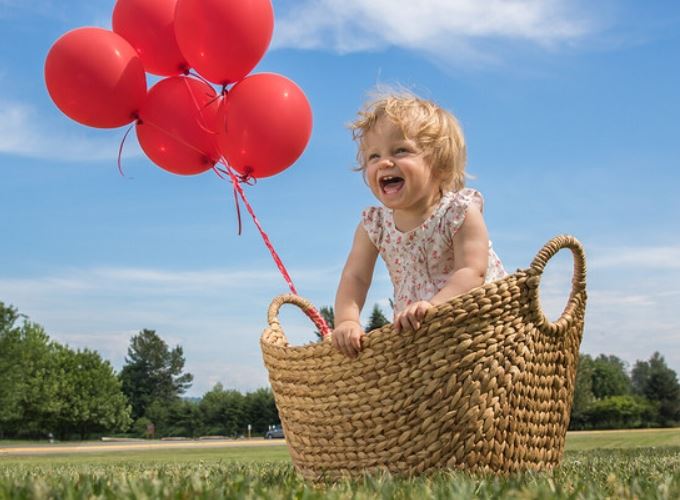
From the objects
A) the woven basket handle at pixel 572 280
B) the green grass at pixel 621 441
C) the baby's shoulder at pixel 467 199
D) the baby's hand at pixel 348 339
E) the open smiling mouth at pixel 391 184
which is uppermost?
the open smiling mouth at pixel 391 184

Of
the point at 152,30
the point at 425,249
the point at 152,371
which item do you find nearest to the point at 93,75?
the point at 152,30

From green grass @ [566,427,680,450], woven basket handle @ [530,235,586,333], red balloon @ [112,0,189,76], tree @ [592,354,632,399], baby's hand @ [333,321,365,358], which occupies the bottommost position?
green grass @ [566,427,680,450]

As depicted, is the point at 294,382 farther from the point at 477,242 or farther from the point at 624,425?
the point at 624,425

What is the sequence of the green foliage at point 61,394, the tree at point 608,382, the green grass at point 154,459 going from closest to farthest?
the green grass at point 154,459, the green foliage at point 61,394, the tree at point 608,382

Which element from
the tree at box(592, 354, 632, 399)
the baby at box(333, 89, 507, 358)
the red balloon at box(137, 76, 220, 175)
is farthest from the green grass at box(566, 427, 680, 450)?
the tree at box(592, 354, 632, 399)

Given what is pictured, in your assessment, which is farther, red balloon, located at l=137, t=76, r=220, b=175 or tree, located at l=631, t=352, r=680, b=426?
tree, located at l=631, t=352, r=680, b=426

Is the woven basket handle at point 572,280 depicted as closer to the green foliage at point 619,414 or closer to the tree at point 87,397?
the green foliage at point 619,414

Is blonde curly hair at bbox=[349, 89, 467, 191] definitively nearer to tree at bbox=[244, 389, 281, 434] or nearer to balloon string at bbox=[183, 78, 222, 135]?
balloon string at bbox=[183, 78, 222, 135]

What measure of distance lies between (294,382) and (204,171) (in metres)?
3.24

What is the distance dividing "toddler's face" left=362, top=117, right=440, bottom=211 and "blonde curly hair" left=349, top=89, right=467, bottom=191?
34 mm

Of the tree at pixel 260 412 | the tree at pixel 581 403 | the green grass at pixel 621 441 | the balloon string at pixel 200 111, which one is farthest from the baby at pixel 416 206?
the tree at pixel 260 412

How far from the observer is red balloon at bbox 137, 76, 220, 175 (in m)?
5.48

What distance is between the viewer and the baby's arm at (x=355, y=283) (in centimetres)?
293

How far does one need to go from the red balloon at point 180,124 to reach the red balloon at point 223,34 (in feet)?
1.06
